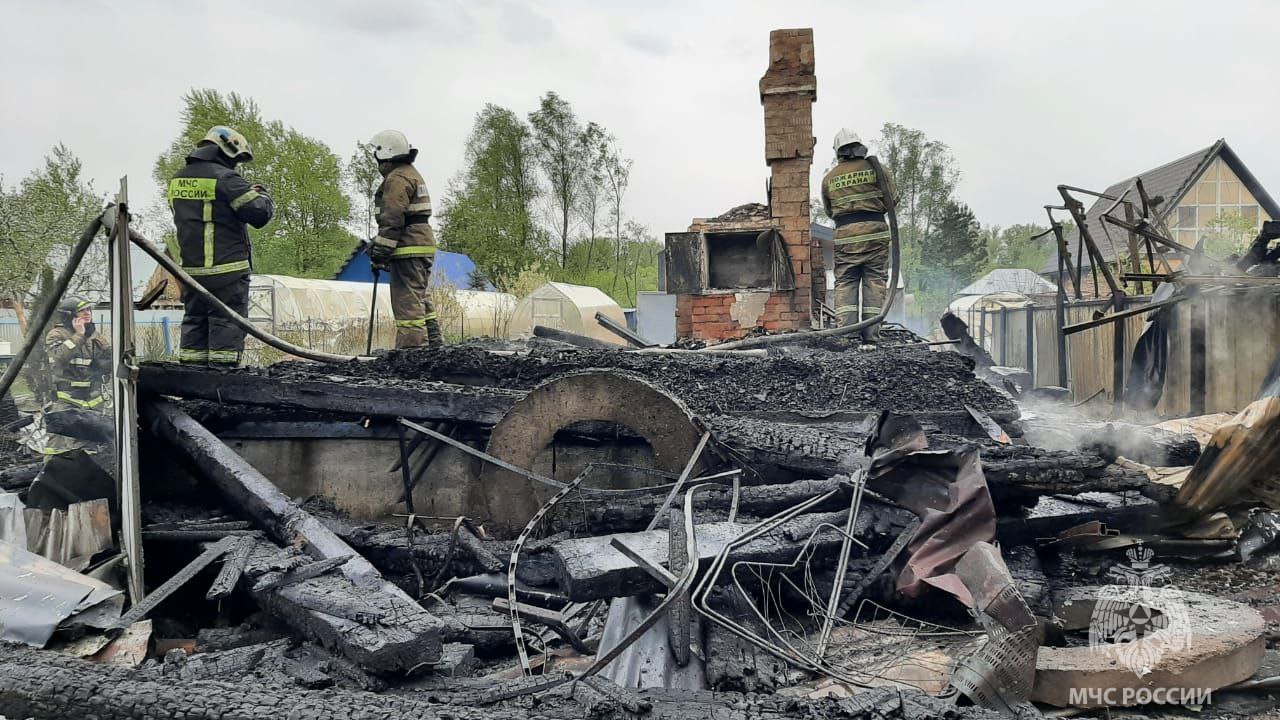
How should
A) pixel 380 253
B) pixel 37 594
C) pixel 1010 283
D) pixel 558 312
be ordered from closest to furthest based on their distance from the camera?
pixel 37 594, pixel 380 253, pixel 558 312, pixel 1010 283

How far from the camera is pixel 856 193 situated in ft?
25.4

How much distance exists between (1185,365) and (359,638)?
26.2ft

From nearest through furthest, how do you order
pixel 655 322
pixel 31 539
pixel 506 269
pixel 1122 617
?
pixel 1122 617
pixel 31 539
pixel 655 322
pixel 506 269

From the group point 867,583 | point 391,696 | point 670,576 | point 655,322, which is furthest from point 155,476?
point 655,322

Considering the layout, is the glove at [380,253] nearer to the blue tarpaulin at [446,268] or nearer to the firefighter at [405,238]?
the firefighter at [405,238]

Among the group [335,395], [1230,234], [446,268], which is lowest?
[335,395]

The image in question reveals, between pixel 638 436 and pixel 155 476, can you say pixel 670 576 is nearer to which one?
pixel 638 436

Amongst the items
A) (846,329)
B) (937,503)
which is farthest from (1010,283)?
(937,503)

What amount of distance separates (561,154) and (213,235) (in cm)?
2792

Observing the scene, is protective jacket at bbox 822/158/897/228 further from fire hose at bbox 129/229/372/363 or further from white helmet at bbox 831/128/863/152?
fire hose at bbox 129/229/372/363

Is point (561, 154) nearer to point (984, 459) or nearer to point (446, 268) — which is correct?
point (446, 268)

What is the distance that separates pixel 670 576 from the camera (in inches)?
108

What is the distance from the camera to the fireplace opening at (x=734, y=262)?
8977mm

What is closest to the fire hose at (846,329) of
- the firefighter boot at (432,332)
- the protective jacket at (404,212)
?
the firefighter boot at (432,332)
